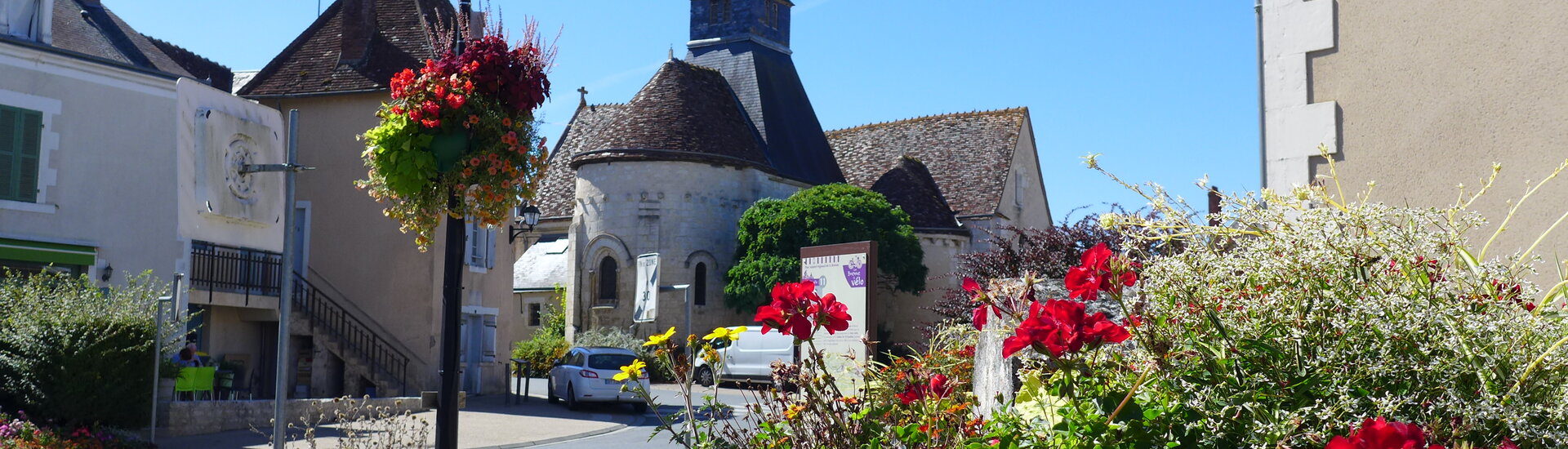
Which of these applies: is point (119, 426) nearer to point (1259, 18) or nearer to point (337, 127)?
point (337, 127)

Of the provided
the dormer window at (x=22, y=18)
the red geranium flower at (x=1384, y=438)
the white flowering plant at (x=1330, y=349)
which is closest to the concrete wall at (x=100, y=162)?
the dormer window at (x=22, y=18)

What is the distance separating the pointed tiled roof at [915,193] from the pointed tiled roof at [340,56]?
20.4 meters

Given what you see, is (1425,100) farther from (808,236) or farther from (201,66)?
(808,236)

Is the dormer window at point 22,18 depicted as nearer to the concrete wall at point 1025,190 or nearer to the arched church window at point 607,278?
the arched church window at point 607,278

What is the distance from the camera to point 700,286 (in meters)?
35.9

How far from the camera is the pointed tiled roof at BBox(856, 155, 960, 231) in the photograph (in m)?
40.6

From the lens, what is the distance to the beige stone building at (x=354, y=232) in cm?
2100

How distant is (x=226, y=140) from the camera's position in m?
6.96

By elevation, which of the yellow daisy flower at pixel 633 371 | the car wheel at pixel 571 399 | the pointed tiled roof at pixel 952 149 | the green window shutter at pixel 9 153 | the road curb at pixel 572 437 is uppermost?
the pointed tiled roof at pixel 952 149

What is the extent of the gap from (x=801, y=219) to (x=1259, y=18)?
94.8ft

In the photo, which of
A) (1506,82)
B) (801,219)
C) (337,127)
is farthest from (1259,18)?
(801,219)

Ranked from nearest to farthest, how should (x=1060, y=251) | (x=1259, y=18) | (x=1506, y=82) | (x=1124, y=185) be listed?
(x=1124, y=185) < (x=1506, y=82) < (x=1259, y=18) < (x=1060, y=251)

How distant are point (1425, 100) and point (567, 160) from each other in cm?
4018

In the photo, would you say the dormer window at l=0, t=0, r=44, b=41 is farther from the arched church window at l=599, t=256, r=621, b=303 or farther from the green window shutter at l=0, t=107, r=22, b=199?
the arched church window at l=599, t=256, r=621, b=303
